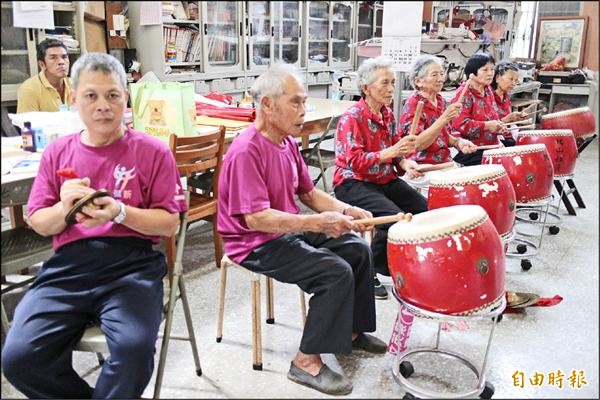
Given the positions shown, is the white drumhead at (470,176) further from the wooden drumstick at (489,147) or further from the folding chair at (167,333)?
the folding chair at (167,333)

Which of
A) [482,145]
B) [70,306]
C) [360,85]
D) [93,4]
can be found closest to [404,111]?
[360,85]

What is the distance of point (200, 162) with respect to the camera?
2676 mm

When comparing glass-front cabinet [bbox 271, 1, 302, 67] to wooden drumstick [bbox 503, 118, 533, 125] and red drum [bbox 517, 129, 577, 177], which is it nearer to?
red drum [bbox 517, 129, 577, 177]

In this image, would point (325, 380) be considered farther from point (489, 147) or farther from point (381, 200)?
point (489, 147)

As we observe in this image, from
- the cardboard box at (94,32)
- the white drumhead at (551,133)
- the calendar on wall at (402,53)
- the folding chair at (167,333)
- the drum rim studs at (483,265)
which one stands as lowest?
the folding chair at (167,333)

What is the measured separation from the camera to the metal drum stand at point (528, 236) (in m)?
3.01

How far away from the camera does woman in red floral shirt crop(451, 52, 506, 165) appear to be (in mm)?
3500

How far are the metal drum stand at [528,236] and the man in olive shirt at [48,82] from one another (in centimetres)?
268

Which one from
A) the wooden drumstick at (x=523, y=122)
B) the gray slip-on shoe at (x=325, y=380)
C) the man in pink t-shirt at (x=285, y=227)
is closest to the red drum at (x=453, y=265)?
the man in pink t-shirt at (x=285, y=227)

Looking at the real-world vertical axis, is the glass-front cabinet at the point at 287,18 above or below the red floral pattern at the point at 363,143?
above

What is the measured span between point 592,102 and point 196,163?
2012mm

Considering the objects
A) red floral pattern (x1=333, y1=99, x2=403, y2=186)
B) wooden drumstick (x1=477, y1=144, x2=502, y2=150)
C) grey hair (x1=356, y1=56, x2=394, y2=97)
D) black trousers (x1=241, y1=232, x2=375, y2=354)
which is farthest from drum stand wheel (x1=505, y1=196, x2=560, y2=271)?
black trousers (x1=241, y1=232, x2=375, y2=354)

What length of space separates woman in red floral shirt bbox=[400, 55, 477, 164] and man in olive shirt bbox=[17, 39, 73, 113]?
6.31ft

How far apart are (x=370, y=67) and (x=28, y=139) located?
5.13 ft
